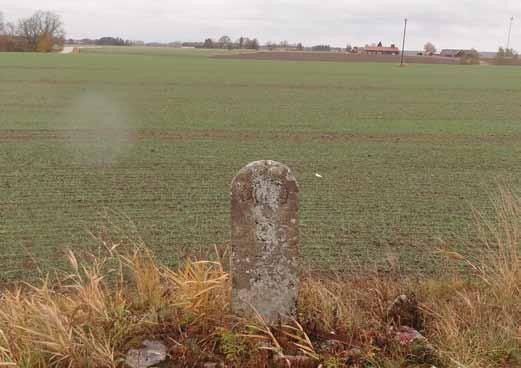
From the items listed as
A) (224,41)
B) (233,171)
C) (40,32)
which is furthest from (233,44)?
(233,171)

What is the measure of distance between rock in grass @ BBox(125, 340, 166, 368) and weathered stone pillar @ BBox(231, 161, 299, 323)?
1.82 feet

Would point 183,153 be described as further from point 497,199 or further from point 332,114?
point 332,114

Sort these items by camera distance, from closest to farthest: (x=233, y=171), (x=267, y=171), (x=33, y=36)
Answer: (x=267, y=171), (x=233, y=171), (x=33, y=36)

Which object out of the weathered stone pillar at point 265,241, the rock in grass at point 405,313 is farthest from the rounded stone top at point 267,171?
the rock in grass at point 405,313

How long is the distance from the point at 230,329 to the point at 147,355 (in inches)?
21.3

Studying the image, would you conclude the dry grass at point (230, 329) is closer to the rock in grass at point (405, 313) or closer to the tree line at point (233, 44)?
the rock in grass at point (405, 313)

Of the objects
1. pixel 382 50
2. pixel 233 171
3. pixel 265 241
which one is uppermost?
pixel 382 50

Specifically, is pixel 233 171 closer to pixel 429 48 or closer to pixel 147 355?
pixel 147 355

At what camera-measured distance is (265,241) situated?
2.86 metres

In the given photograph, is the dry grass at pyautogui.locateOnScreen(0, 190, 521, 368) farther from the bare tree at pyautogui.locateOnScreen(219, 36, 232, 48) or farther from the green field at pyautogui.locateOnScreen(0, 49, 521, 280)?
the bare tree at pyautogui.locateOnScreen(219, 36, 232, 48)

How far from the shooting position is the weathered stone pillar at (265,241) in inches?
109

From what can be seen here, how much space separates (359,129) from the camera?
14.7 meters

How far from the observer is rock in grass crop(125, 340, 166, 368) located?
254 centimetres

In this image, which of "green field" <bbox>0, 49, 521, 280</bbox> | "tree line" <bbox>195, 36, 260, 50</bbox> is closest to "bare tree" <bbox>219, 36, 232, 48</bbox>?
"tree line" <bbox>195, 36, 260, 50</bbox>
